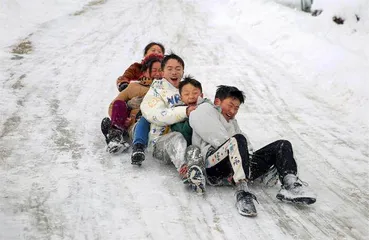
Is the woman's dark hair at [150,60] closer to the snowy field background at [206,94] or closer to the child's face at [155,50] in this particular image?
the child's face at [155,50]

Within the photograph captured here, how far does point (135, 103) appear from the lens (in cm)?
558

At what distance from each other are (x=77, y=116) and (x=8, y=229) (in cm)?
283

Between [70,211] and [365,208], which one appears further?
[365,208]

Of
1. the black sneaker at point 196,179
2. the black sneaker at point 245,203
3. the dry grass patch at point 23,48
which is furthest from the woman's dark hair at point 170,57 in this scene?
the dry grass patch at point 23,48

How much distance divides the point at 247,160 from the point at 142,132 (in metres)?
1.29

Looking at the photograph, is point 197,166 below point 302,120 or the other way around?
the other way around

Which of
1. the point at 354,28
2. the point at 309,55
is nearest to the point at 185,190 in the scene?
the point at 309,55

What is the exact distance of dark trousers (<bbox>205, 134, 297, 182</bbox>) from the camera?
4.10 meters

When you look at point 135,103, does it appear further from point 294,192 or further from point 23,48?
point 23,48

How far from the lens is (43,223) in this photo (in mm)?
3529

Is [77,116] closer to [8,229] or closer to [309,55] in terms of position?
[8,229]

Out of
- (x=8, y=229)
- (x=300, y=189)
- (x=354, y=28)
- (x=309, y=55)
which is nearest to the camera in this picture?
(x=8, y=229)

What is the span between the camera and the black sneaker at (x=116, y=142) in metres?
4.99

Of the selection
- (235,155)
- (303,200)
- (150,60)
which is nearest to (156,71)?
(150,60)
